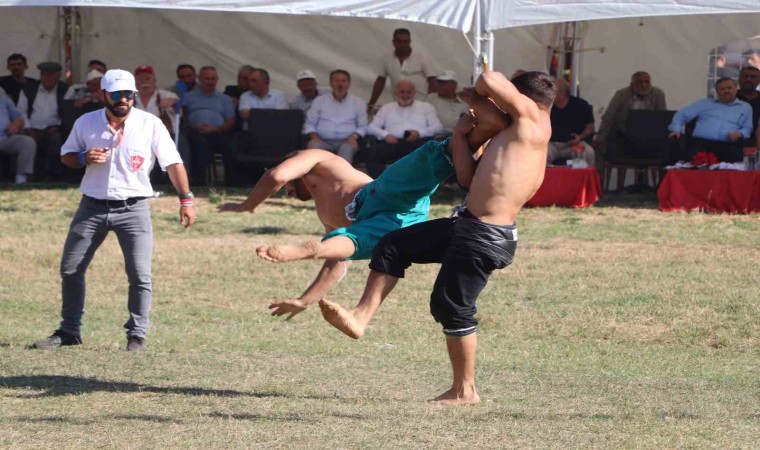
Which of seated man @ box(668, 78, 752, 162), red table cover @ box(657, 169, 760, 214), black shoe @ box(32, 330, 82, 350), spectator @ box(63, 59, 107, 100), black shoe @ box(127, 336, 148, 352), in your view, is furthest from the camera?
spectator @ box(63, 59, 107, 100)

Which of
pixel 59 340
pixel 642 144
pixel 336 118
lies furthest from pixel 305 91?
pixel 59 340

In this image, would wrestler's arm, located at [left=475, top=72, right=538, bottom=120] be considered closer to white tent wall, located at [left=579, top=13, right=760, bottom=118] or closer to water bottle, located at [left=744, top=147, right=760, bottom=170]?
water bottle, located at [left=744, top=147, right=760, bottom=170]

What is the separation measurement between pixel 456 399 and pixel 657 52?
40.2 ft

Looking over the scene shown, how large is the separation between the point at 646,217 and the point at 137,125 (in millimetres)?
7510

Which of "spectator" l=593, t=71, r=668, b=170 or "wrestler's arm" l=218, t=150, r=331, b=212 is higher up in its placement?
"spectator" l=593, t=71, r=668, b=170

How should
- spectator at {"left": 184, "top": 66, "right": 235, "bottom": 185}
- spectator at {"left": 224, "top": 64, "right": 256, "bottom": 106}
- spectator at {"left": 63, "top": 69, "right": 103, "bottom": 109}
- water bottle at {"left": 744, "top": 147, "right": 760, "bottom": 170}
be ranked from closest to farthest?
1. water bottle at {"left": 744, "top": 147, "right": 760, "bottom": 170}
2. spectator at {"left": 184, "top": 66, "right": 235, "bottom": 185}
3. spectator at {"left": 63, "top": 69, "right": 103, "bottom": 109}
4. spectator at {"left": 224, "top": 64, "right": 256, "bottom": 106}

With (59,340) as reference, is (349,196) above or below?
above

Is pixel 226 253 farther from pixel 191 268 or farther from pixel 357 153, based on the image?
pixel 357 153

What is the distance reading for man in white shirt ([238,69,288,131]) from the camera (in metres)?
16.7

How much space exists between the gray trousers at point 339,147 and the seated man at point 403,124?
26 cm

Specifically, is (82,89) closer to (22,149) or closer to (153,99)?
(22,149)

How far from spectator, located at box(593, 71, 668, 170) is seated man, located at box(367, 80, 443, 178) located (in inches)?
93.7

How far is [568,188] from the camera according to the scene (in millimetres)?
14594

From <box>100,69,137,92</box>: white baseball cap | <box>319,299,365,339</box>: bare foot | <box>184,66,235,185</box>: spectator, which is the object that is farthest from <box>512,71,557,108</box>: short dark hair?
<box>184,66,235,185</box>: spectator
